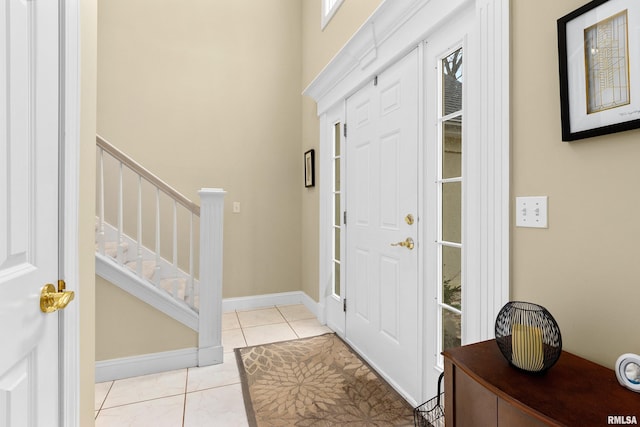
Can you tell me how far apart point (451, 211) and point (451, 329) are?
61 centimetres

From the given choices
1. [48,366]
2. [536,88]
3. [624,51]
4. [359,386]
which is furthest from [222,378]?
[624,51]

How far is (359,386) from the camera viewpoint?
2053 mm

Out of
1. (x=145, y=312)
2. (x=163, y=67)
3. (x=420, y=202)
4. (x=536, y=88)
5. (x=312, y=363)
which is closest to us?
(x=536, y=88)

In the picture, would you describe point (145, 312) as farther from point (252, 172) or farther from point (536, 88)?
point (536, 88)

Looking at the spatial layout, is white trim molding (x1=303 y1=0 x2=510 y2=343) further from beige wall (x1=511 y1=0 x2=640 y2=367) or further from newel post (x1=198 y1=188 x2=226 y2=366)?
newel post (x1=198 y1=188 x2=226 y2=366)

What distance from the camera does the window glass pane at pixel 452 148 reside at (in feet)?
5.12

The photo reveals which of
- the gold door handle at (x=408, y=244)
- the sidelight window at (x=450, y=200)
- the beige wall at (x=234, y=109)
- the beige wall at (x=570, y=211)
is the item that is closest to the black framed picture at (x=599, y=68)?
the beige wall at (x=570, y=211)

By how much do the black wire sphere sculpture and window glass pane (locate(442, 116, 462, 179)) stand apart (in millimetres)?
791

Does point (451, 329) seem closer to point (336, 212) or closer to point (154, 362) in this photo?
point (336, 212)

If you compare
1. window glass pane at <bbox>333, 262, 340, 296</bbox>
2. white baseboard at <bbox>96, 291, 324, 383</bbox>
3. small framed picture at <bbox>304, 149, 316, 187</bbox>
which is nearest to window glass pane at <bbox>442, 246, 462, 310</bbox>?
window glass pane at <bbox>333, 262, 340, 296</bbox>

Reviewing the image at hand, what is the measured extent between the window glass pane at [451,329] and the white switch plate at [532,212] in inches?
25.0

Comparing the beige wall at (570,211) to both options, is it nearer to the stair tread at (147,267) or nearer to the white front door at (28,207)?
the white front door at (28,207)

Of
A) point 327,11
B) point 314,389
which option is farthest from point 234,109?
point 314,389

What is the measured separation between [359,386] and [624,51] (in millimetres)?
2048
